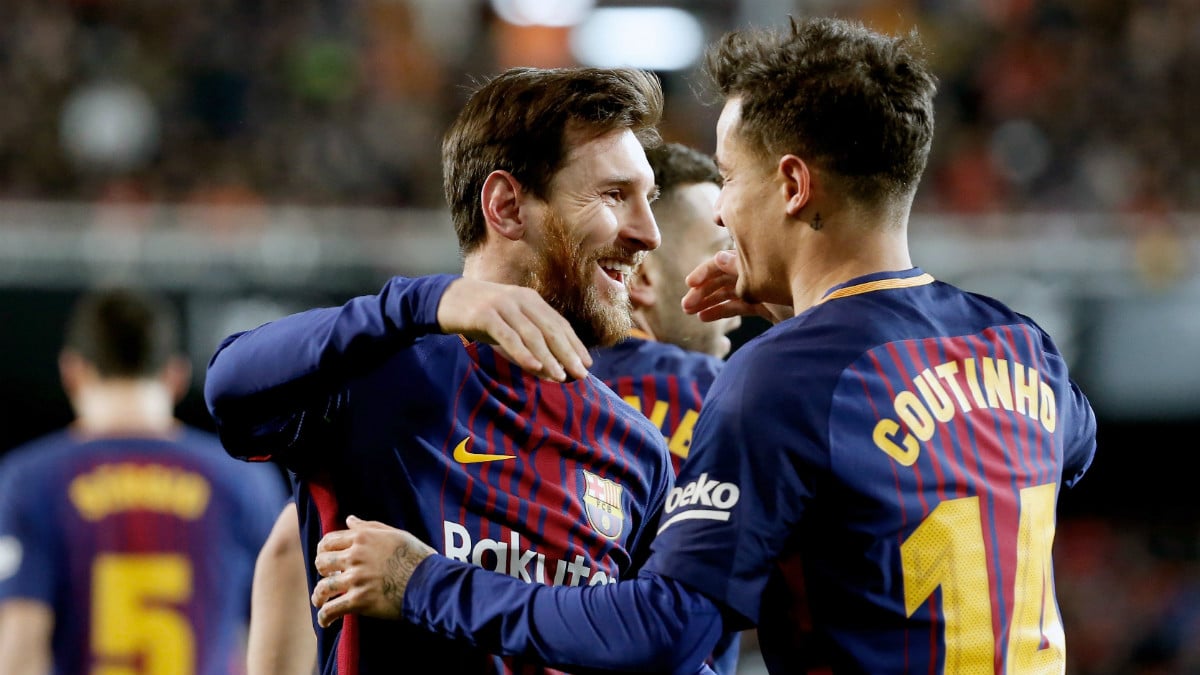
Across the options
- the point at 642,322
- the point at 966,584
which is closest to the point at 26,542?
the point at 642,322

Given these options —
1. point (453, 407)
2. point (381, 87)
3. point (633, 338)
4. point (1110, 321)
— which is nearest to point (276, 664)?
point (453, 407)

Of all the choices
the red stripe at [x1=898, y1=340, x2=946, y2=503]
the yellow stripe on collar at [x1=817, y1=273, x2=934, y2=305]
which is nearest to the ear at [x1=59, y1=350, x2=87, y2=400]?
the yellow stripe on collar at [x1=817, y1=273, x2=934, y2=305]

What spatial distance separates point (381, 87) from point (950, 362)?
12442mm

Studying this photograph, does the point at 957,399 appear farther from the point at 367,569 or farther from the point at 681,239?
the point at 681,239

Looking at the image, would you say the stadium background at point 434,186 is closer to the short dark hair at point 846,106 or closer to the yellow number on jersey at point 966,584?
the short dark hair at point 846,106

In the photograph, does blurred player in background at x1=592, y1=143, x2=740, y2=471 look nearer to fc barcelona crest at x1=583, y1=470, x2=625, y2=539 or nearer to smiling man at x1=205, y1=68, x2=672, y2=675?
smiling man at x1=205, y1=68, x2=672, y2=675

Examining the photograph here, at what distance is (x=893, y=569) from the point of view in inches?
108

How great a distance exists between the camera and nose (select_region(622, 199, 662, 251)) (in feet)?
11.1

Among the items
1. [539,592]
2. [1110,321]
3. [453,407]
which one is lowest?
[1110,321]

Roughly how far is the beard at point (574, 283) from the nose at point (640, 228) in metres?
0.04

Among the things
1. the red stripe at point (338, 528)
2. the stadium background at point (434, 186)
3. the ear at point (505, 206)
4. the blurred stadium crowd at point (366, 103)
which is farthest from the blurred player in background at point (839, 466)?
the blurred stadium crowd at point (366, 103)

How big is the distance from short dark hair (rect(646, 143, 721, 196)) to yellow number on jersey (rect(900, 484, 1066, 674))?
1996mm

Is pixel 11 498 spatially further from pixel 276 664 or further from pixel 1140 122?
pixel 1140 122

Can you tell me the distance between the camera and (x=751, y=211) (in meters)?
3.05
